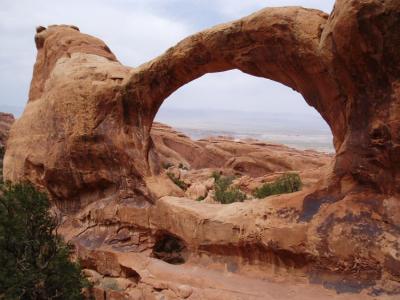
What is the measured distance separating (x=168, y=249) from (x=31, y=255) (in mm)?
2691

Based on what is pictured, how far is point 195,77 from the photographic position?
7.25 m

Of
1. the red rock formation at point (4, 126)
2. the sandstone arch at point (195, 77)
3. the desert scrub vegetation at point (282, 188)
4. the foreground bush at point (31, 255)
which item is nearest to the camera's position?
the sandstone arch at point (195, 77)

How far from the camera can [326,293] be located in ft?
15.6

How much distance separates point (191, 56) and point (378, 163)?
3653 millimetres

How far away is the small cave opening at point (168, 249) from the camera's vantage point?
7.05 metres

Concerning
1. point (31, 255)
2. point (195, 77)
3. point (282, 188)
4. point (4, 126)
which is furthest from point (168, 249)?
point (4, 126)

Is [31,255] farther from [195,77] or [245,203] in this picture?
[195,77]

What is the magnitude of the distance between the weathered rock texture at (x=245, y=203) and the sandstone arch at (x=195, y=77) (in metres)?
0.02

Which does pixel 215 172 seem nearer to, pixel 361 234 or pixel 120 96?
pixel 120 96

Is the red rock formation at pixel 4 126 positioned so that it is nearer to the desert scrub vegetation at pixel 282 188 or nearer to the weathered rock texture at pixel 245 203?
the desert scrub vegetation at pixel 282 188

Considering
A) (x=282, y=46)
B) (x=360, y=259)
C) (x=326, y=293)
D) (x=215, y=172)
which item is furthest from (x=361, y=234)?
(x=215, y=172)

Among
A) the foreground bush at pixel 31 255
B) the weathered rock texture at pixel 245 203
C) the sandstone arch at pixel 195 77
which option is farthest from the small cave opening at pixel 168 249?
the foreground bush at pixel 31 255

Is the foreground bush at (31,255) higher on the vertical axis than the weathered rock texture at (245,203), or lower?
lower

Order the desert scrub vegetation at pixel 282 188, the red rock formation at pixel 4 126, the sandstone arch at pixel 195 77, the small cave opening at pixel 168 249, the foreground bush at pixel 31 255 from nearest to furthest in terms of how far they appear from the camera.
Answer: the sandstone arch at pixel 195 77
the foreground bush at pixel 31 255
the small cave opening at pixel 168 249
the desert scrub vegetation at pixel 282 188
the red rock formation at pixel 4 126
